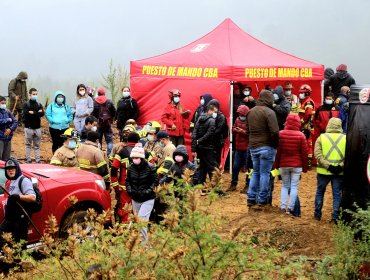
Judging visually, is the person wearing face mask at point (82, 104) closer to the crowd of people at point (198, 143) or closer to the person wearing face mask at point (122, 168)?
the crowd of people at point (198, 143)

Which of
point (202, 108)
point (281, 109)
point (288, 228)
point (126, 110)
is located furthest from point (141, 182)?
point (126, 110)

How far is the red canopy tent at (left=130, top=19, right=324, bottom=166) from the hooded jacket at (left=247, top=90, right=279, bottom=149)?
3.76 metres

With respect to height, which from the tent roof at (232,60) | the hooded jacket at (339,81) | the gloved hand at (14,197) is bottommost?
the gloved hand at (14,197)

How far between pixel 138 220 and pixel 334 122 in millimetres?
5509

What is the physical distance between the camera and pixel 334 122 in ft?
30.1

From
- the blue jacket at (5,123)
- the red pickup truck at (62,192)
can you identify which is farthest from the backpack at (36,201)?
the blue jacket at (5,123)

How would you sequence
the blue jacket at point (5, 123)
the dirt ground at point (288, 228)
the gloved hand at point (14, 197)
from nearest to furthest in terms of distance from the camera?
the gloved hand at point (14, 197), the dirt ground at point (288, 228), the blue jacket at point (5, 123)

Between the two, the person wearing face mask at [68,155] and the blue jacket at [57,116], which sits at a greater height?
the blue jacket at [57,116]

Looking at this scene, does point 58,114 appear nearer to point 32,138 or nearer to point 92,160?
point 32,138

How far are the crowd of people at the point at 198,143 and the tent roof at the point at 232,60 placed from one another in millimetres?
526

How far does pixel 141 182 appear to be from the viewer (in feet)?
27.3

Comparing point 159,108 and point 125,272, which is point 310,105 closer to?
point 159,108

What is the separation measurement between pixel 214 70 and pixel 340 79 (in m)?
3.84

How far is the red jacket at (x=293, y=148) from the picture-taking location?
9.38 metres
